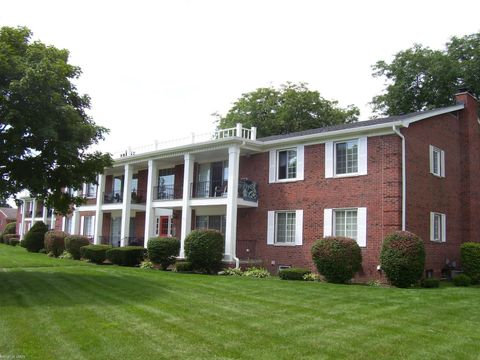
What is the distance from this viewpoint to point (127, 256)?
83.0 feet

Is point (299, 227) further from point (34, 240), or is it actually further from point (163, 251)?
point (34, 240)

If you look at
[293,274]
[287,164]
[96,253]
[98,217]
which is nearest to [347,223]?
[293,274]

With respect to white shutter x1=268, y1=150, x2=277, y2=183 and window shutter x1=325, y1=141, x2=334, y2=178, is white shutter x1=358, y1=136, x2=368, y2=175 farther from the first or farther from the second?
white shutter x1=268, y1=150, x2=277, y2=183

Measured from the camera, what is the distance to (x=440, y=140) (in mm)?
22219

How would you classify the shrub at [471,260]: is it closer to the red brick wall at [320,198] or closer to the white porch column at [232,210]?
the red brick wall at [320,198]

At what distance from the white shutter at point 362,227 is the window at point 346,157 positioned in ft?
5.66

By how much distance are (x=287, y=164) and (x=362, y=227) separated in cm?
498

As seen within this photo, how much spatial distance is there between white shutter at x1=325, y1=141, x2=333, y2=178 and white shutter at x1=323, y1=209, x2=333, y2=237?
150 centimetres

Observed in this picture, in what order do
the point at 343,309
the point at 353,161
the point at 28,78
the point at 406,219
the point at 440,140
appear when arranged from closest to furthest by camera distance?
the point at 343,309, the point at 28,78, the point at 406,219, the point at 353,161, the point at 440,140

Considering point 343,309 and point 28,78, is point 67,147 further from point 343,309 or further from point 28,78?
point 343,309

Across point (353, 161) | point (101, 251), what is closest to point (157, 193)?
point (101, 251)

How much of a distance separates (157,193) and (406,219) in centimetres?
1429

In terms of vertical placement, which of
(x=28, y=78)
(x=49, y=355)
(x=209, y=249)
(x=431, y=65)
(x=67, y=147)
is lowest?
(x=49, y=355)

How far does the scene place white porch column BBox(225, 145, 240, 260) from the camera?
22.3 metres
